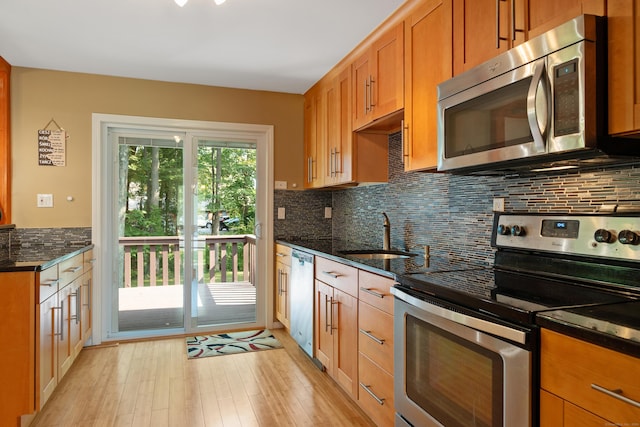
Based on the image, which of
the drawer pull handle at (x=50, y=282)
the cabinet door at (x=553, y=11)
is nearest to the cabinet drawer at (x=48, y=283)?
the drawer pull handle at (x=50, y=282)

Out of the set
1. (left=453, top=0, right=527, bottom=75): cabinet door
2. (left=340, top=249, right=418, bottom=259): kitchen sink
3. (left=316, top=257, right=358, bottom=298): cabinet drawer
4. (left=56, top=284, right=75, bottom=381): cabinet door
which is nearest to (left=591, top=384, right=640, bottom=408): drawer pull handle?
(left=453, top=0, right=527, bottom=75): cabinet door

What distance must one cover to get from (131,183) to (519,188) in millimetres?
3208

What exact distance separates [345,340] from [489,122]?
1.51m

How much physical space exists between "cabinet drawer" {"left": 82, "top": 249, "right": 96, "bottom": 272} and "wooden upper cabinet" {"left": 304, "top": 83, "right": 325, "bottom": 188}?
2000 mm

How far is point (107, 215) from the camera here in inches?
143

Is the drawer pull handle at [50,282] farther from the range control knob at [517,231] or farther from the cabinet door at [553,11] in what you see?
the cabinet door at [553,11]

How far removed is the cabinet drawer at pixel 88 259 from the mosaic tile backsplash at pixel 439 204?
1.63 meters

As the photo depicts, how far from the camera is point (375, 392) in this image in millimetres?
2090

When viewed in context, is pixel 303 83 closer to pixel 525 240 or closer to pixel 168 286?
pixel 168 286

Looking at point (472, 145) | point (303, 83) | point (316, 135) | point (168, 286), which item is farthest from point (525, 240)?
point (168, 286)

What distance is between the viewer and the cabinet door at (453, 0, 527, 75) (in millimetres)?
1556

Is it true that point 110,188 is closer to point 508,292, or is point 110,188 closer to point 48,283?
point 48,283

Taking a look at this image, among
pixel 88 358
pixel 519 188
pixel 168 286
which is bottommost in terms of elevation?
pixel 88 358

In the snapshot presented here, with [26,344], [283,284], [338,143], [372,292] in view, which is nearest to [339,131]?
[338,143]
